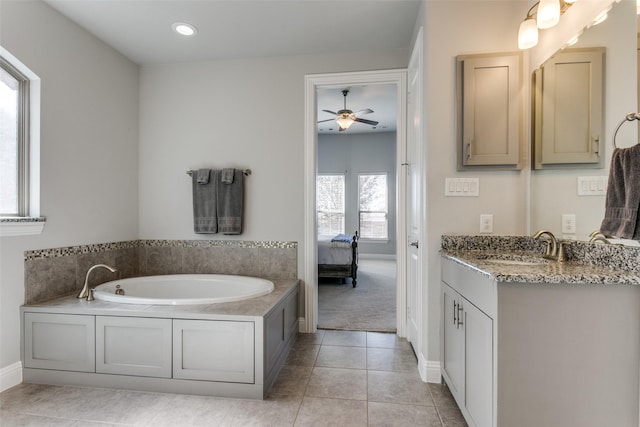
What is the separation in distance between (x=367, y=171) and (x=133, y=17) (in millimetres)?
5887

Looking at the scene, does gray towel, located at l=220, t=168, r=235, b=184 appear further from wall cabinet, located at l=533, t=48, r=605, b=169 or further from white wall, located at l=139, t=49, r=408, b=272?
wall cabinet, located at l=533, t=48, r=605, b=169

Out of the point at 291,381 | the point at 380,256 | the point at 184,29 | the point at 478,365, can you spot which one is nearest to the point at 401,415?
the point at 478,365

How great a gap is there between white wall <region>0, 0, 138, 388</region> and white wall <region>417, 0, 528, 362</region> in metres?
2.74

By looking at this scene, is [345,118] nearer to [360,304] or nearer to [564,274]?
[360,304]

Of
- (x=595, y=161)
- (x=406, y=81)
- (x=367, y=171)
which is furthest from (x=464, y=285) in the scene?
(x=367, y=171)

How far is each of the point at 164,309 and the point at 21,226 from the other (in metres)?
1.11

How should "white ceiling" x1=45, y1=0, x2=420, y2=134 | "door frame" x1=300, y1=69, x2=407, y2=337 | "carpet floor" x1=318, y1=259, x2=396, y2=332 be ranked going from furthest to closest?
"carpet floor" x1=318, y1=259, x2=396, y2=332 < "door frame" x1=300, y1=69, x2=407, y2=337 < "white ceiling" x1=45, y1=0, x2=420, y2=134

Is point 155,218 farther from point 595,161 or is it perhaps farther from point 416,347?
point 595,161

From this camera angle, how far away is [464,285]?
1672 mm

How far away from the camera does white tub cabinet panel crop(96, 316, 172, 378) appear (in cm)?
205

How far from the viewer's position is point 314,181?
120 inches

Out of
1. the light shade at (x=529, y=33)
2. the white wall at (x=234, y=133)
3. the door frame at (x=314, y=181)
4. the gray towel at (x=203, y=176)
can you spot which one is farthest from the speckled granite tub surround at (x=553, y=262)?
the gray towel at (x=203, y=176)

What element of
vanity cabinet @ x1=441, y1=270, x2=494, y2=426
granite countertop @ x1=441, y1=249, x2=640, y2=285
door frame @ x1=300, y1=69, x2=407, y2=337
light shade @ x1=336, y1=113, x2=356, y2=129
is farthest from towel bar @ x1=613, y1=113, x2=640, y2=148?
light shade @ x1=336, y1=113, x2=356, y2=129

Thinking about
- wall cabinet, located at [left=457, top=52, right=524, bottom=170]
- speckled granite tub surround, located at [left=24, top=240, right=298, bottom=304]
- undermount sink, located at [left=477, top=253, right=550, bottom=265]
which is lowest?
speckled granite tub surround, located at [left=24, top=240, right=298, bottom=304]
